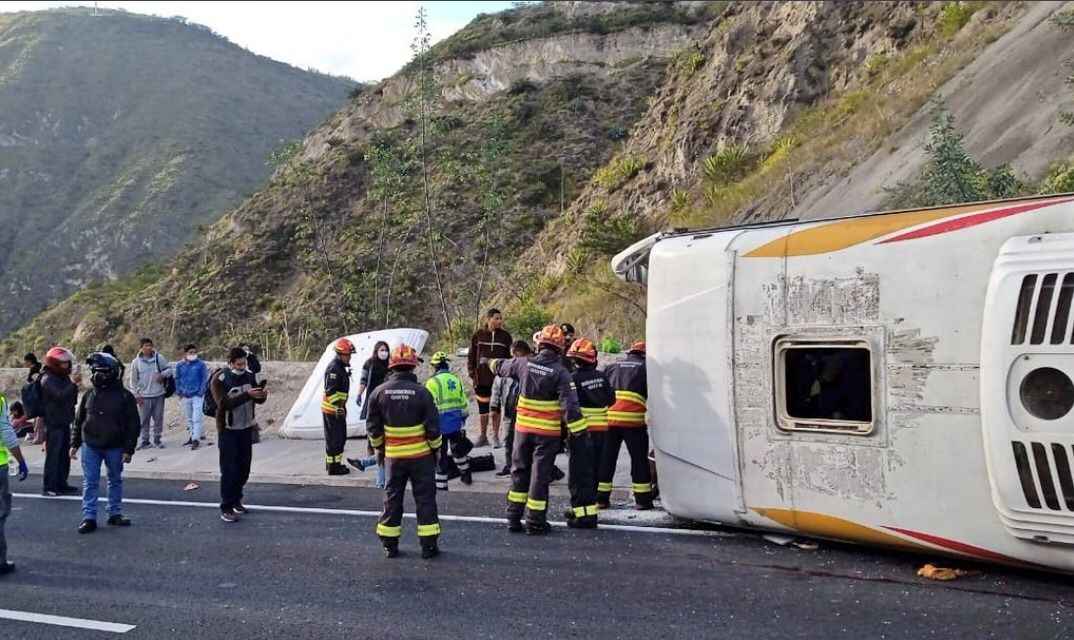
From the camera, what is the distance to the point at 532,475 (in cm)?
783

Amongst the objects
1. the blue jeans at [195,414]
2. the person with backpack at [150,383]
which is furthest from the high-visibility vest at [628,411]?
the person with backpack at [150,383]

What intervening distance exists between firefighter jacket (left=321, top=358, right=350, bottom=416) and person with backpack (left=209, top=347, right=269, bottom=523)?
68.4 inches

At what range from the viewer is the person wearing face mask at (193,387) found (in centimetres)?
1470

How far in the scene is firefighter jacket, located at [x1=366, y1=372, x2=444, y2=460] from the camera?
7.20m

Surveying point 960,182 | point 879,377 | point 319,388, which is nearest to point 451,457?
point 319,388

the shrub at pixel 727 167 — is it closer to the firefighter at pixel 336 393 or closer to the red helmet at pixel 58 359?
the firefighter at pixel 336 393

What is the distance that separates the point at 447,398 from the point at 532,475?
7.32 ft

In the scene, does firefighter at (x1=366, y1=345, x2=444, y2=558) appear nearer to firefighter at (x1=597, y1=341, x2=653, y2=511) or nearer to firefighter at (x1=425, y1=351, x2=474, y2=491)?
firefighter at (x1=597, y1=341, x2=653, y2=511)

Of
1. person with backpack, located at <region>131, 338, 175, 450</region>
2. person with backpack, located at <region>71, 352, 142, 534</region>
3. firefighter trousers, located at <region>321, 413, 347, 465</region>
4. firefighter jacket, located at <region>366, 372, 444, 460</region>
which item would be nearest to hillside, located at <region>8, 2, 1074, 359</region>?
person with backpack, located at <region>131, 338, 175, 450</region>

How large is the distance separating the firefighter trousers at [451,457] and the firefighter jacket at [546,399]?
2230mm

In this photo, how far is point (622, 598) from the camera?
5926 millimetres

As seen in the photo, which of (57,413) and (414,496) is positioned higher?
(57,413)

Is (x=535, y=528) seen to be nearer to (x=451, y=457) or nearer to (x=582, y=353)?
(x=582, y=353)

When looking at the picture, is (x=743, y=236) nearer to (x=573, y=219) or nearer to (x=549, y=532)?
(x=549, y=532)
